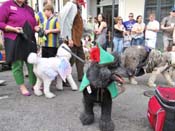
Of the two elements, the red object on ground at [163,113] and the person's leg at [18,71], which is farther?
the person's leg at [18,71]

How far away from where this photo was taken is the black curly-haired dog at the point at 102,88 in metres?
2.92

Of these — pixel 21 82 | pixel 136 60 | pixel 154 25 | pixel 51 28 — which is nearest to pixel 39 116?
pixel 21 82

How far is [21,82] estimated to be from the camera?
15.1 feet

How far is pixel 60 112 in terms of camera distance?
387cm

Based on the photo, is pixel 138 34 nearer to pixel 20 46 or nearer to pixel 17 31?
pixel 20 46

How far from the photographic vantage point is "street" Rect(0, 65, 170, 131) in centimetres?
340

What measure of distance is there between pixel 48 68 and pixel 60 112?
2.76 feet

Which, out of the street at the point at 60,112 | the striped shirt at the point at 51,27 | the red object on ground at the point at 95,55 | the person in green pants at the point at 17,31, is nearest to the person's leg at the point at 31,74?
the person in green pants at the point at 17,31

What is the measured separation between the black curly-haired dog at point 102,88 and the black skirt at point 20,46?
1682mm

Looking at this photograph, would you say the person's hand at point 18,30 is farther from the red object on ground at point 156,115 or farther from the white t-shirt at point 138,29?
the white t-shirt at point 138,29

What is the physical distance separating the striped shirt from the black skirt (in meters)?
0.42

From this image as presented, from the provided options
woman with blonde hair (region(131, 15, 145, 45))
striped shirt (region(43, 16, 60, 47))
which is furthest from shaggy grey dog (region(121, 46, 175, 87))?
woman with blonde hair (region(131, 15, 145, 45))

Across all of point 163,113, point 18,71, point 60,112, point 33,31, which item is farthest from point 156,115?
point 33,31

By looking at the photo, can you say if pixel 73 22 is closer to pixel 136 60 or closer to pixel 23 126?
pixel 136 60
